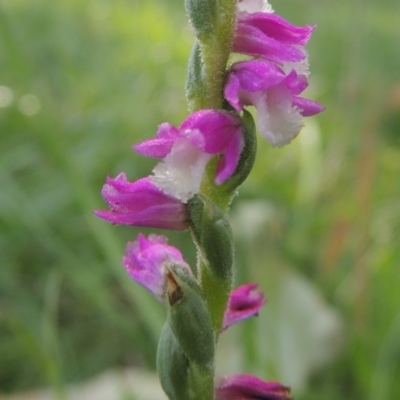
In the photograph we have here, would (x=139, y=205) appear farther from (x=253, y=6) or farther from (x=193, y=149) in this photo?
(x=253, y=6)

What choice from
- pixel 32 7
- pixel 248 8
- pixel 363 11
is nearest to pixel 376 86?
pixel 363 11

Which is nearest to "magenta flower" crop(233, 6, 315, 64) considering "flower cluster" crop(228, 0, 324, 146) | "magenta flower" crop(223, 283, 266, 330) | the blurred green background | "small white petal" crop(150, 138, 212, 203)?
"flower cluster" crop(228, 0, 324, 146)

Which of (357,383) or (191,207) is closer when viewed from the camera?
(191,207)

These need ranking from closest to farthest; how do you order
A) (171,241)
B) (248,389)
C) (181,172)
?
1. (181,172)
2. (248,389)
3. (171,241)

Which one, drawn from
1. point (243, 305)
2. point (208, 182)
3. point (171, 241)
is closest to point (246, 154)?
point (208, 182)

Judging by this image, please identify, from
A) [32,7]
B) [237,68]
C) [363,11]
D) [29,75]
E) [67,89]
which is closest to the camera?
[237,68]

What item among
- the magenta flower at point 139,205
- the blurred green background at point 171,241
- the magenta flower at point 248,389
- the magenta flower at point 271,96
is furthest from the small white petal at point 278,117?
the blurred green background at point 171,241

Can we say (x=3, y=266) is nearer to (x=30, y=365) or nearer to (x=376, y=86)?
(x=30, y=365)
